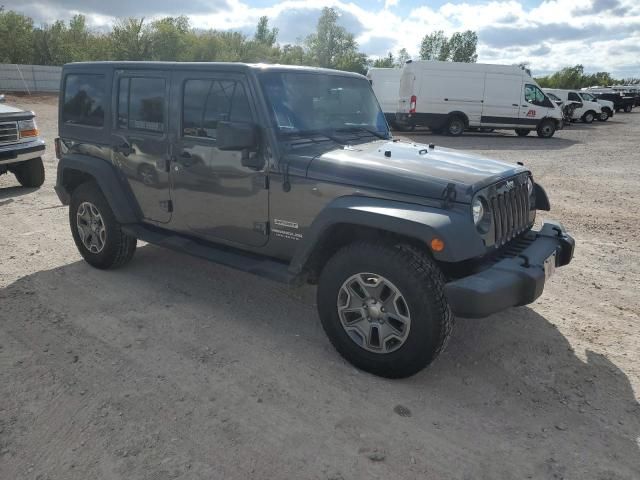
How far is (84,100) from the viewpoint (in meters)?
5.04

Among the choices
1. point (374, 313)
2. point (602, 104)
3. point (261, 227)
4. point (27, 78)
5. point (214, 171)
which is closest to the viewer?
point (374, 313)

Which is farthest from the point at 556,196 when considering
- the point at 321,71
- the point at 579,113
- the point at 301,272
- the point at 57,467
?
the point at 579,113

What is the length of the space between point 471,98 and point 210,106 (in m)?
17.7

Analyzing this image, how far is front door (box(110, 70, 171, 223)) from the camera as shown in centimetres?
440

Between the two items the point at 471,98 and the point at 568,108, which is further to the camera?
the point at 568,108

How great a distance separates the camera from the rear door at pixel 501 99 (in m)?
19.7

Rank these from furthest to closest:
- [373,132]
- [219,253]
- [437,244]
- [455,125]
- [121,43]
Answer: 1. [121,43]
2. [455,125]
3. [373,132]
4. [219,253]
5. [437,244]

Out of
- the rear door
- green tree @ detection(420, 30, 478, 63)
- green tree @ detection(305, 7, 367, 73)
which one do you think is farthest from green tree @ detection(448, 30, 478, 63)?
the rear door

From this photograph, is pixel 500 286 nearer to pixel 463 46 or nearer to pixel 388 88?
pixel 388 88

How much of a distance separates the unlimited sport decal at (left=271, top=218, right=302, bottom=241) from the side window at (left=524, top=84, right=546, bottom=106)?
744 inches

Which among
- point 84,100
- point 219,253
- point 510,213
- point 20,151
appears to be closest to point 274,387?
point 219,253

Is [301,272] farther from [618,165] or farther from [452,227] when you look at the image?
[618,165]

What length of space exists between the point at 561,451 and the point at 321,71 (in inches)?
125

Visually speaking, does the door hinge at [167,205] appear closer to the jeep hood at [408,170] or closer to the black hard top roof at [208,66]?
the black hard top roof at [208,66]
